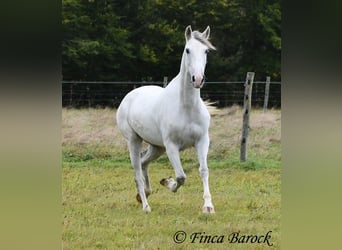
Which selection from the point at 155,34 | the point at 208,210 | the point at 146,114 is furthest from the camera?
the point at 146,114

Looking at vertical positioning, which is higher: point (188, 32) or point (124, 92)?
point (188, 32)

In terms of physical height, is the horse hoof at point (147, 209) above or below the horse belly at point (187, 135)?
below

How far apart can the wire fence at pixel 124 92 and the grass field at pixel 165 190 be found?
45 mm

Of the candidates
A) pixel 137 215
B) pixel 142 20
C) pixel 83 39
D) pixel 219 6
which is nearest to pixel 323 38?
pixel 219 6

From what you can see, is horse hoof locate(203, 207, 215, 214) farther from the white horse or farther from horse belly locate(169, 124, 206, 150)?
horse belly locate(169, 124, 206, 150)

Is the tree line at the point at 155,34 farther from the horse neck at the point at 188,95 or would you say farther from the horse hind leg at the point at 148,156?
the horse hind leg at the point at 148,156

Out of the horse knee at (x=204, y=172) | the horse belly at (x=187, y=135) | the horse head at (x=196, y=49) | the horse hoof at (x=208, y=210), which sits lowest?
the horse hoof at (x=208, y=210)

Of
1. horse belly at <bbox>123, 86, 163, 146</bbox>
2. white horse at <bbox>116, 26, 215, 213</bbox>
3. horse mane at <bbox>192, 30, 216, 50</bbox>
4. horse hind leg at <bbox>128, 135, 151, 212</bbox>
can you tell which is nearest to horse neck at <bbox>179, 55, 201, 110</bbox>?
white horse at <bbox>116, 26, 215, 213</bbox>

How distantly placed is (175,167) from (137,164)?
0.26 m

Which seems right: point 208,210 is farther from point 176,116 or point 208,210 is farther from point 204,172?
point 176,116

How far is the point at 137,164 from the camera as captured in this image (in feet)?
9.06

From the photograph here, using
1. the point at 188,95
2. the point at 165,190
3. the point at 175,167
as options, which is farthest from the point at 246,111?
the point at 165,190

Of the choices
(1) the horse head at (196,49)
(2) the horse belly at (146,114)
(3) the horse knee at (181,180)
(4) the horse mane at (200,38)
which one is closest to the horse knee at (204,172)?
(3) the horse knee at (181,180)

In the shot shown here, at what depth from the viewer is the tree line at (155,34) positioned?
220 centimetres
